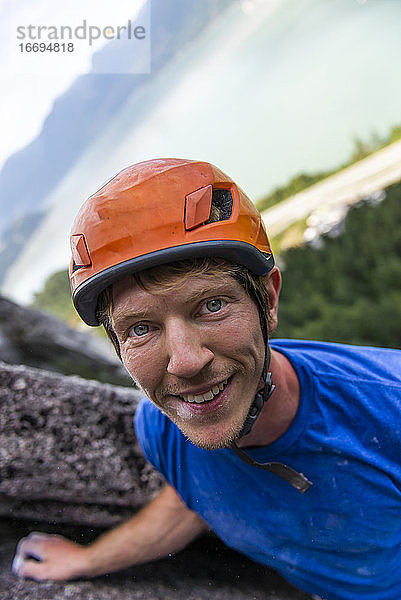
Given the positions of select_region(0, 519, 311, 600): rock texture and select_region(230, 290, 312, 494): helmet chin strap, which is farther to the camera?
select_region(0, 519, 311, 600): rock texture

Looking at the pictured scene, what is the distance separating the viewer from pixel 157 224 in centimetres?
93

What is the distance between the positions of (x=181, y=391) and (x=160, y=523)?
2.24 ft

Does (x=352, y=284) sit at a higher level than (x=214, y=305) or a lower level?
lower

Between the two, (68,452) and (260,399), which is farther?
(68,452)

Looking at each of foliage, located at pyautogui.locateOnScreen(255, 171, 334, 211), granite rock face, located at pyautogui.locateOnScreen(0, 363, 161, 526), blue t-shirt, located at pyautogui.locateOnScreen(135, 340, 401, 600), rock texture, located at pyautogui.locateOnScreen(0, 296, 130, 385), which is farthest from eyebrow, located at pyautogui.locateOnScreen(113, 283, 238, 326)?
foliage, located at pyautogui.locateOnScreen(255, 171, 334, 211)

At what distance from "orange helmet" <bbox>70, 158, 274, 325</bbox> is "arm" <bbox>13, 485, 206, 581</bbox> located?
0.78m

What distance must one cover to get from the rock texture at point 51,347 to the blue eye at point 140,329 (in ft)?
4.53

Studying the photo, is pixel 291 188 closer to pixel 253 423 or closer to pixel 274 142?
pixel 274 142

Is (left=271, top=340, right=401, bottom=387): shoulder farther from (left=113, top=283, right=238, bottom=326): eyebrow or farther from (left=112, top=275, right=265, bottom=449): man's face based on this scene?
(left=113, top=283, right=238, bottom=326): eyebrow

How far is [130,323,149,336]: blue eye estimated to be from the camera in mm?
979

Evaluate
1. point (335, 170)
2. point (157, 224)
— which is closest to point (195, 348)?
point (157, 224)

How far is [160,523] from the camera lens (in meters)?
1.46

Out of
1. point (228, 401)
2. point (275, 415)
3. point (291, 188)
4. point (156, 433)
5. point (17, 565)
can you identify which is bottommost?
point (291, 188)

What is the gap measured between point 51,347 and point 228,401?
5.49 feet
